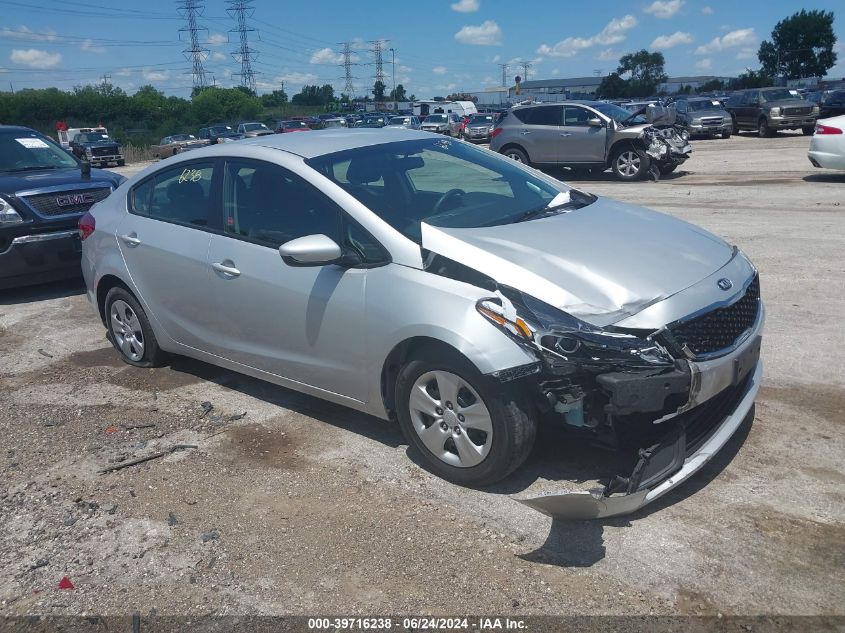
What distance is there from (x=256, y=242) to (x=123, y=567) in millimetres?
2040

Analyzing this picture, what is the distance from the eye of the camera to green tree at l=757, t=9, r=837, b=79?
97750mm

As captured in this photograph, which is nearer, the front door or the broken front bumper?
the broken front bumper

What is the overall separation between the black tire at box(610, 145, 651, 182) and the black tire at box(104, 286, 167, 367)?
13502 mm

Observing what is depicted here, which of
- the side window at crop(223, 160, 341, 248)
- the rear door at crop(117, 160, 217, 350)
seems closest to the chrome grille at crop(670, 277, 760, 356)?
the side window at crop(223, 160, 341, 248)

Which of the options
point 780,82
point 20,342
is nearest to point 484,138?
point 20,342

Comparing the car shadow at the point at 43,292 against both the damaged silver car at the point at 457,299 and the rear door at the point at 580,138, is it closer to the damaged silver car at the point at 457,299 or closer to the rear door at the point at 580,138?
the damaged silver car at the point at 457,299

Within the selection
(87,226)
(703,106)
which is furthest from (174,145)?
(87,226)

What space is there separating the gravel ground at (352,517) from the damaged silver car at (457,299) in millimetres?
263

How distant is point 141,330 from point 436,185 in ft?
8.49

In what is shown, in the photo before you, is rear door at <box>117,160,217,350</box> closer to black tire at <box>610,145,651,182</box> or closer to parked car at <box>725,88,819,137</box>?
black tire at <box>610,145,651,182</box>

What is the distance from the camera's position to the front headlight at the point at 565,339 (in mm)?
3412

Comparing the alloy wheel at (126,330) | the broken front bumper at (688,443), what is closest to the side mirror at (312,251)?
the broken front bumper at (688,443)

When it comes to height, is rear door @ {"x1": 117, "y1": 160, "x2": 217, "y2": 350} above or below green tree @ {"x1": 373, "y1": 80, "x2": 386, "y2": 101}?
below

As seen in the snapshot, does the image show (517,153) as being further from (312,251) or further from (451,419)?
(451,419)
